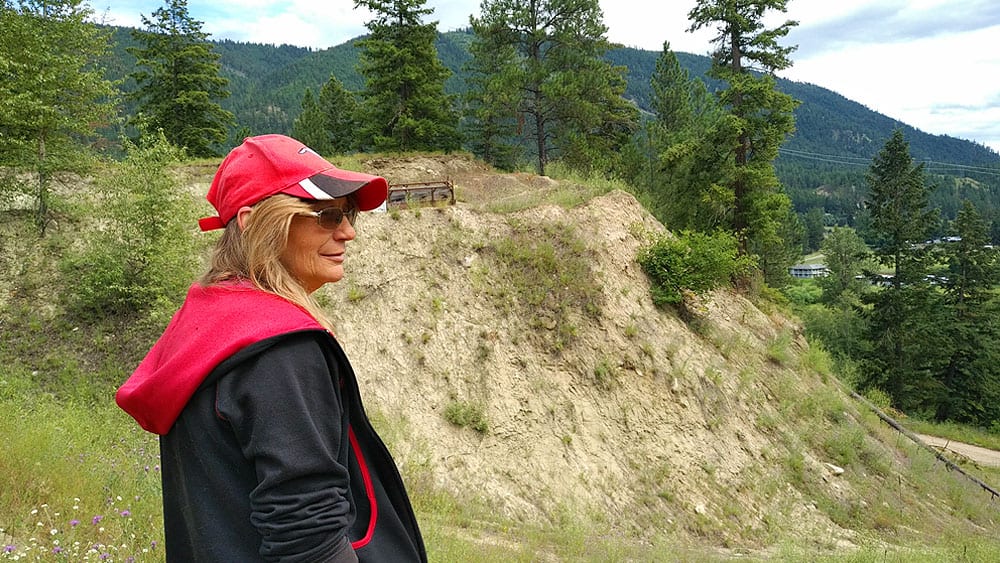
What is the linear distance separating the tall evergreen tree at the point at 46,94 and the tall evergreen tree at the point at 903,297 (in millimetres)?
39454

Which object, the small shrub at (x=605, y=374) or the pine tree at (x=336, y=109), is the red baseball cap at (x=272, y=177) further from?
the pine tree at (x=336, y=109)

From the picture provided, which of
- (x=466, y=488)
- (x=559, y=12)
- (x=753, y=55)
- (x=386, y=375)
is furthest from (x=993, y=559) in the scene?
(x=559, y=12)

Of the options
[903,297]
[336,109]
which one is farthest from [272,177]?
A: [336,109]

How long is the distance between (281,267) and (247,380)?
0.43 m

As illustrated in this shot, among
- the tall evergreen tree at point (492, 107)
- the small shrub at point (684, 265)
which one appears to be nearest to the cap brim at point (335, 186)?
the small shrub at point (684, 265)

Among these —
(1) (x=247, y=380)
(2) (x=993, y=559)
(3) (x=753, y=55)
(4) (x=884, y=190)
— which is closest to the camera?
(1) (x=247, y=380)

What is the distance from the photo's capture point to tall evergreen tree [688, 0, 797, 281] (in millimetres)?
19750

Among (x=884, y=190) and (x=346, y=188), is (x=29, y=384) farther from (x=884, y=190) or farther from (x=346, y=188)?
(x=884, y=190)

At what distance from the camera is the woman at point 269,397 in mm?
1496

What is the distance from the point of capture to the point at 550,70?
2386 cm

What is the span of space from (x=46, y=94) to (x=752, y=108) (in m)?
19.9

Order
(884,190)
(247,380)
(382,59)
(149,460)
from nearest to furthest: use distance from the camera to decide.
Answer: (247,380) → (149,460) → (382,59) → (884,190)

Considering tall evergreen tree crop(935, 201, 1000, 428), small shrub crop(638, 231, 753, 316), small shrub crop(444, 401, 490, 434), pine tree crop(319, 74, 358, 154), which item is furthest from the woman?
tall evergreen tree crop(935, 201, 1000, 428)

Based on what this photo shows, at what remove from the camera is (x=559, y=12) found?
2408cm
